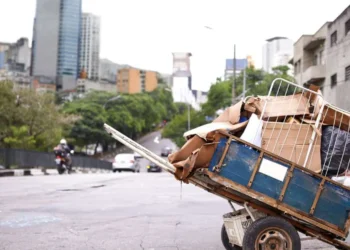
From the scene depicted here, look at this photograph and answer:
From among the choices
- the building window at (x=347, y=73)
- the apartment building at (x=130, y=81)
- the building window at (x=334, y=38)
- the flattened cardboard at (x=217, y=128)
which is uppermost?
the apartment building at (x=130, y=81)

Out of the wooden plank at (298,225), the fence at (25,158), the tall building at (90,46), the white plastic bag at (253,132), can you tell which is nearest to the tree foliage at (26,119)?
the fence at (25,158)

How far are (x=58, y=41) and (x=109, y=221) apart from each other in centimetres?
10383

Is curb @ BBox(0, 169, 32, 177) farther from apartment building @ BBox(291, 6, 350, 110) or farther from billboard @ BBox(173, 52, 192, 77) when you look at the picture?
billboard @ BBox(173, 52, 192, 77)

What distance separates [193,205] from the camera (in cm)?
1116

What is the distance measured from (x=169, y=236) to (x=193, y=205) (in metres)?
4.01

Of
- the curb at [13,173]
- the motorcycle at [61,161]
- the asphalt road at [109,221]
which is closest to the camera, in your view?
the asphalt road at [109,221]

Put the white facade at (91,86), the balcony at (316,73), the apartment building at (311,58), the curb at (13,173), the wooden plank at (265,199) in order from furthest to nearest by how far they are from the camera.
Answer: the white facade at (91,86) → the apartment building at (311,58) → the balcony at (316,73) → the curb at (13,173) → the wooden plank at (265,199)

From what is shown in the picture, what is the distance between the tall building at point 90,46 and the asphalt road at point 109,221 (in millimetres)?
104887

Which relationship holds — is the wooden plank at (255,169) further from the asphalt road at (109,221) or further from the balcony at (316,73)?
the balcony at (316,73)

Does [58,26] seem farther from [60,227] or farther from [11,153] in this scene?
[60,227]

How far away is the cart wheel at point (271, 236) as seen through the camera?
489 cm

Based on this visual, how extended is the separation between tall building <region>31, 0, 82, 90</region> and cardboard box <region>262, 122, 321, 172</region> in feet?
319

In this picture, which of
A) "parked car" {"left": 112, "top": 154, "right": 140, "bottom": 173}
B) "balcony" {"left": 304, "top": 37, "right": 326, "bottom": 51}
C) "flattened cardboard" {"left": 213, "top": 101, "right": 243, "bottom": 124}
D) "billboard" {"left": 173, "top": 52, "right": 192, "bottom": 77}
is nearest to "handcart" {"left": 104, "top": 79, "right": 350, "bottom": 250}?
"flattened cardboard" {"left": 213, "top": 101, "right": 243, "bottom": 124}

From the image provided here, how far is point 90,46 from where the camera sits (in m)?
120
